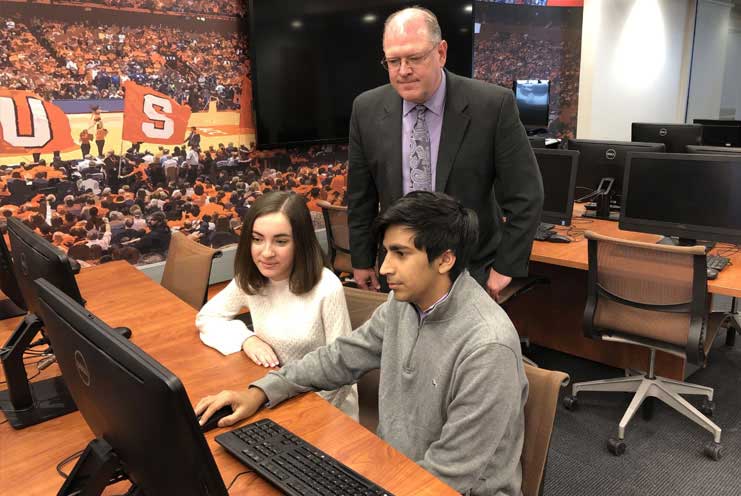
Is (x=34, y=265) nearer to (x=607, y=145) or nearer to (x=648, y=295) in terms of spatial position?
(x=648, y=295)

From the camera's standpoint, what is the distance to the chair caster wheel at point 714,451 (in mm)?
2459

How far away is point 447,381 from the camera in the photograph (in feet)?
4.38

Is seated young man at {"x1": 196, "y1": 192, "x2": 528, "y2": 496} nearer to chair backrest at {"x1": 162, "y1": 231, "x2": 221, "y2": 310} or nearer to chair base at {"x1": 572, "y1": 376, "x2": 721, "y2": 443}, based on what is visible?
chair backrest at {"x1": 162, "y1": 231, "x2": 221, "y2": 310}

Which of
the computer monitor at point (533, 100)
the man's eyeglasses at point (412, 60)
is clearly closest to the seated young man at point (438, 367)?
the man's eyeglasses at point (412, 60)

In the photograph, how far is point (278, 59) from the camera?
436 cm

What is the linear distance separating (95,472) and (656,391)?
8.24 feet

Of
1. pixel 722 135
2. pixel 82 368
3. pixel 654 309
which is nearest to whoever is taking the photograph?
pixel 82 368

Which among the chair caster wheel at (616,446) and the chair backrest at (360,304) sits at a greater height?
the chair backrest at (360,304)

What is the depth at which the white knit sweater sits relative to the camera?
1.79 metres

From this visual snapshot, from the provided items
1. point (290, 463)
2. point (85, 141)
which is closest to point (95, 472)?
point (290, 463)

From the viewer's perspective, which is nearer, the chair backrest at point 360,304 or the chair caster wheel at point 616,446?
the chair backrest at point 360,304

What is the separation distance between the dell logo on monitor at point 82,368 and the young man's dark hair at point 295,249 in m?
0.84

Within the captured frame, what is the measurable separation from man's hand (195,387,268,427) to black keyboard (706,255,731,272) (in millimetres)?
2130

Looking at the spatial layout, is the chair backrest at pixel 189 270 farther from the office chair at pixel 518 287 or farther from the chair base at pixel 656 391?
the chair base at pixel 656 391
